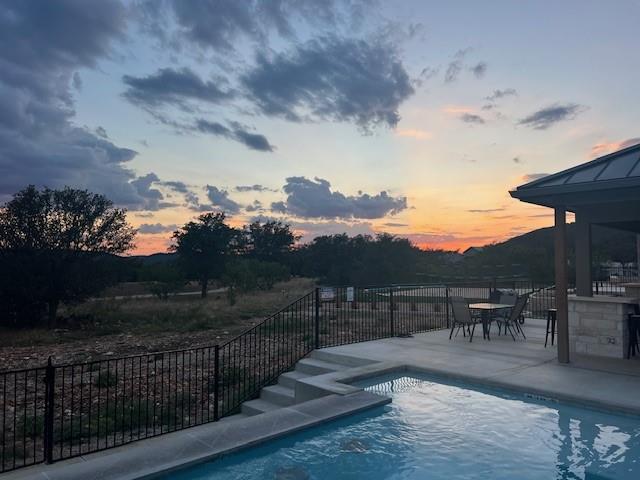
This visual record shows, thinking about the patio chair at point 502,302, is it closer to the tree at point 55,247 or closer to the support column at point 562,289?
the support column at point 562,289

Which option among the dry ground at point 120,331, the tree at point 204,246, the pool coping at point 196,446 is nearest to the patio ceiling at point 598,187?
the pool coping at point 196,446

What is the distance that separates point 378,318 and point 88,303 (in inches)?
508

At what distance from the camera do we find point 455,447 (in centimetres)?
440

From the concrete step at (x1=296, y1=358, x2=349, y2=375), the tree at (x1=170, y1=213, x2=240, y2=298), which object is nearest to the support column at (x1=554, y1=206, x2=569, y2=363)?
the concrete step at (x1=296, y1=358, x2=349, y2=375)

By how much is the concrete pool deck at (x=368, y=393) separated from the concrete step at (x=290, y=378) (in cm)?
53

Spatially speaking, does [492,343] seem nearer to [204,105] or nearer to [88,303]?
[204,105]

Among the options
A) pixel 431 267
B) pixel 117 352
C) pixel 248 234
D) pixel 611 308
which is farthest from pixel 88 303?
pixel 248 234

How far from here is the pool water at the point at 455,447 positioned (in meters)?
3.95

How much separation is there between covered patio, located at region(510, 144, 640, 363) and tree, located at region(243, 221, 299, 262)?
49690mm

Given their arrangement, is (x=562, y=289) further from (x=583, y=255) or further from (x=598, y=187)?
(x=598, y=187)

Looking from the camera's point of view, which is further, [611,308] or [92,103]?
[92,103]

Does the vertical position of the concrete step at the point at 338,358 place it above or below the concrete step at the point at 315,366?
above

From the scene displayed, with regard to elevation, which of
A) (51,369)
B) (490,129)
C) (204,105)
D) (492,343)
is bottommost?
(492,343)

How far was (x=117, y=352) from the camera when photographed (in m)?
12.3
